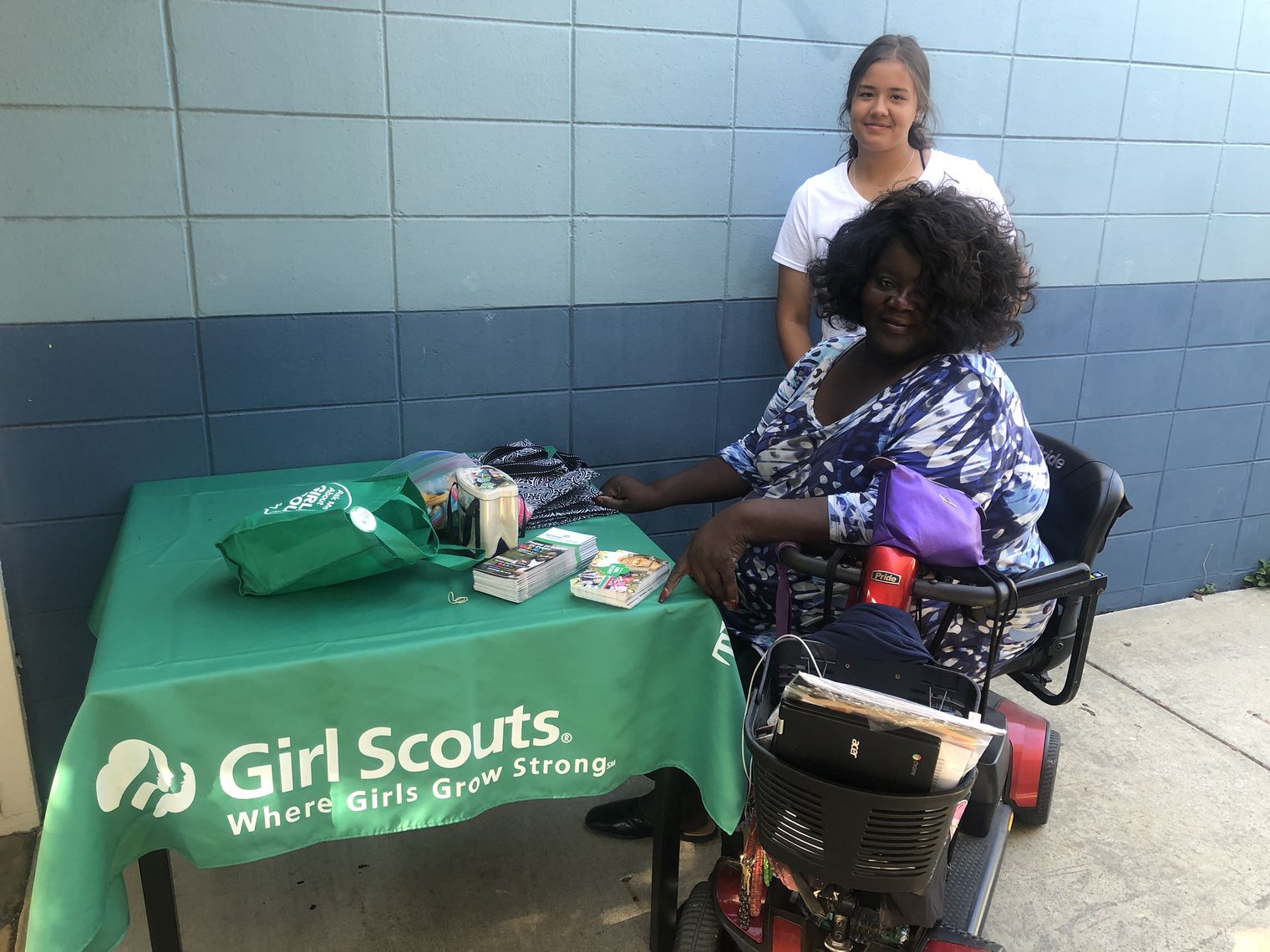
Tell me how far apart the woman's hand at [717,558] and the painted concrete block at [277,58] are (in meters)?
1.34

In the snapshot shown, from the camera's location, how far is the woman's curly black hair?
184cm

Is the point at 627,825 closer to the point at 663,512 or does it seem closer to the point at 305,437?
the point at 663,512

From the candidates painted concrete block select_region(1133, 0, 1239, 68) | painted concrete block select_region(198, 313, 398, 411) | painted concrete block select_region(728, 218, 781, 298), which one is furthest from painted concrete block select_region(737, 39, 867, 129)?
painted concrete block select_region(198, 313, 398, 411)

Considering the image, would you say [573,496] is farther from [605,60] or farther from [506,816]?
[605,60]

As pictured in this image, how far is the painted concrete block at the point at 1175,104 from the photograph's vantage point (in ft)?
10.5

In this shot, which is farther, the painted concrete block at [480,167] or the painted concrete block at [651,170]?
the painted concrete block at [651,170]

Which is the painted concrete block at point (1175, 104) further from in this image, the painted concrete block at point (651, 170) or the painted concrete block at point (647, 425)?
the painted concrete block at point (647, 425)

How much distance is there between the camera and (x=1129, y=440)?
359 cm

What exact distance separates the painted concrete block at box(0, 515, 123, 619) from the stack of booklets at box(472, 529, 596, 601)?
1.15 metres

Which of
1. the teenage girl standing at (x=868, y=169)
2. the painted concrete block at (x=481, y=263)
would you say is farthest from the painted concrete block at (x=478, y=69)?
the teenage girl standing at (x=868, y=169)

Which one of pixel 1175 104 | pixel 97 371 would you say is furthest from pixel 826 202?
pixel 97 371

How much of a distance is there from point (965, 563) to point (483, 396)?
4.63ft

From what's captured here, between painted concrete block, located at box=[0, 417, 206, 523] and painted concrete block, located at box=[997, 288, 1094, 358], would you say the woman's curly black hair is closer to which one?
painted concrete block, located at box=[997, 288, 1094, 358]

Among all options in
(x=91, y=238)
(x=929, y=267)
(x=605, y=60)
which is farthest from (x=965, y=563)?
(x=91, y=238)
